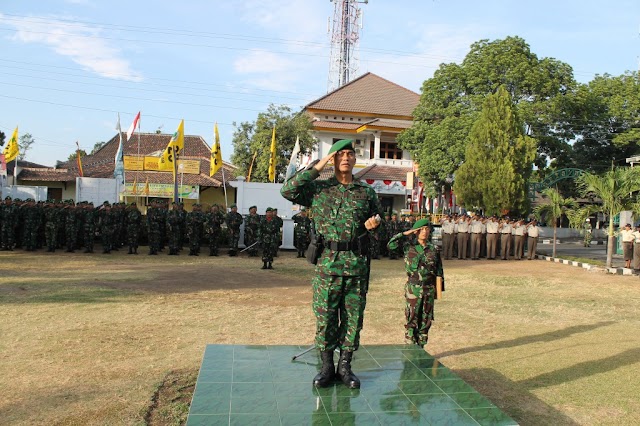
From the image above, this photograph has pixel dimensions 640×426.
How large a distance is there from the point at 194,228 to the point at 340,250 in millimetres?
12728

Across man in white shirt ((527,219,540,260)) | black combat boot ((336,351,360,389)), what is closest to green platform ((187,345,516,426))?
black combat boot ((336,351,360,389))

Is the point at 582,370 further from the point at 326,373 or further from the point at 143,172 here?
the point at 143,172

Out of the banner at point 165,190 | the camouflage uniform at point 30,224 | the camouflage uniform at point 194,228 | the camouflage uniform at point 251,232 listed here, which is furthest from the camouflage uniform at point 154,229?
the banner at point 165,190

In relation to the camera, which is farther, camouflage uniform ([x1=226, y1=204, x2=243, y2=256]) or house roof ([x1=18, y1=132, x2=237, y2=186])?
house roof ([x1=18, y1=132, x2=237, y2=186])

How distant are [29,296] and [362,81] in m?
34.0

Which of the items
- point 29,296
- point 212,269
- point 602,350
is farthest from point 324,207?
point 212,269

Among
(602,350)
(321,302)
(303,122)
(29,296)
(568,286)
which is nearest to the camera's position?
(321,302)

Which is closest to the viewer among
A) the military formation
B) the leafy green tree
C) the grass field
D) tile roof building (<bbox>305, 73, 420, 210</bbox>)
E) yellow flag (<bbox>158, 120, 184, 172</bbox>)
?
the grass field

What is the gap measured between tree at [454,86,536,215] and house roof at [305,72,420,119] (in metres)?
12.0

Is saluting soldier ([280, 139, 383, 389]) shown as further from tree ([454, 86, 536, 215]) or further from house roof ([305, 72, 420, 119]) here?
house roof ([305, 72, 420, 119])

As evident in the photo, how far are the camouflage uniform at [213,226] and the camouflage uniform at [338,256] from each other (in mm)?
12617

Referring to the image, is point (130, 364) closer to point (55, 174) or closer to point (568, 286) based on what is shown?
point (568, 286)

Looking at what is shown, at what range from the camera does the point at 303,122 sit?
29.8 metres

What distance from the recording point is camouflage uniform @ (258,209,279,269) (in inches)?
553
